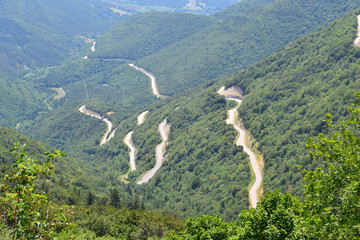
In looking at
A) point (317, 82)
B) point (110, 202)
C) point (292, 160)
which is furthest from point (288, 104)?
point (110, 202)

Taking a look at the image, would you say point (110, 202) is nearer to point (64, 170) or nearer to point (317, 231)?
point (64, 170)

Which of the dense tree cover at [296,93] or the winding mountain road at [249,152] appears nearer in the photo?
the winding mountain road at [249,152]

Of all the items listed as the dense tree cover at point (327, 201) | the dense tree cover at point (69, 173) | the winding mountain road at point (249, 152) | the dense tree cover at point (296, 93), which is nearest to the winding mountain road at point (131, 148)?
the dense tree cover at point (69, 173)

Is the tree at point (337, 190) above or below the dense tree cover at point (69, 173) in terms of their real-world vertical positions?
above

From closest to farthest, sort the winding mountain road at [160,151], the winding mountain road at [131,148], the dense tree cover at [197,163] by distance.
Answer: the dense tree cover at [197,163], the winding mountain road at [160,151], the winding mountain road at [131,148]

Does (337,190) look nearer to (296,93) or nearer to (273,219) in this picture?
(273,219)

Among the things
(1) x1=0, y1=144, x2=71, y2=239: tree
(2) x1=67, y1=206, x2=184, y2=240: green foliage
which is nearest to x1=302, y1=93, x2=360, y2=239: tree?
(1) x1=0, y1=144, x2=71, y2=239: tree

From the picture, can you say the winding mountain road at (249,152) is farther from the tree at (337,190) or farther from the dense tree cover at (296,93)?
the tree at (337,190)
